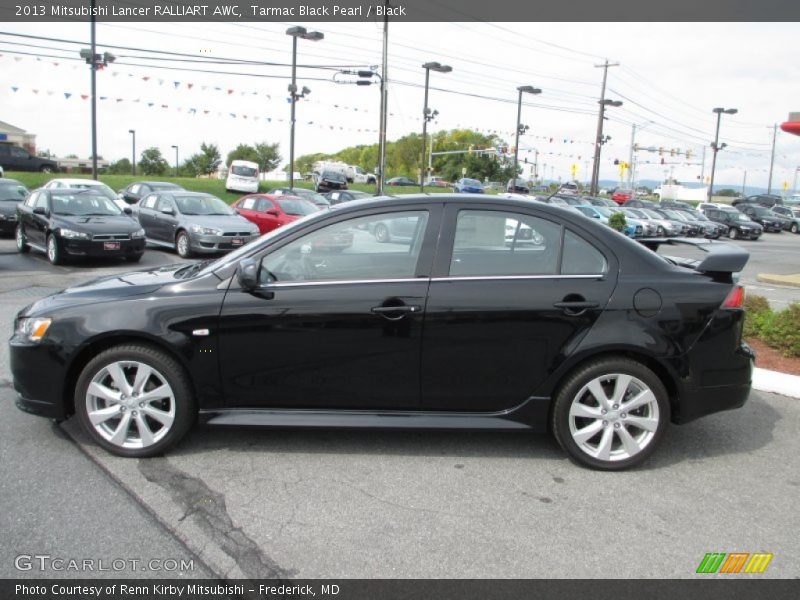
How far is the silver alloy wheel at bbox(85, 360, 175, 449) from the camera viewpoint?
13.0ft

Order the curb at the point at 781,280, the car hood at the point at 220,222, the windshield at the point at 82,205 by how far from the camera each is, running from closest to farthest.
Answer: the windshield at the point at 82,205
the curb at the point at 781,280
the car hood at the point at 220,222

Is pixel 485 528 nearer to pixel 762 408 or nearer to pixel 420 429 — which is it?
pixel 420 429

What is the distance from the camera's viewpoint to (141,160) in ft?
348

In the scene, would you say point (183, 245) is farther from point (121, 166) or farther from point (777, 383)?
point (121, 166)

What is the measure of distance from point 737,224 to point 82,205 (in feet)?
107

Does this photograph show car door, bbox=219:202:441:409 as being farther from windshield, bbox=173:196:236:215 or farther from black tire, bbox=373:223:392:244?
windshield, bbox=173:196:236:215

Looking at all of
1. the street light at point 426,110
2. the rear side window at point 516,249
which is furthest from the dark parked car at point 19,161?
the rear side window at point 516,249

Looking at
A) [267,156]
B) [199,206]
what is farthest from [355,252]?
[267,156]

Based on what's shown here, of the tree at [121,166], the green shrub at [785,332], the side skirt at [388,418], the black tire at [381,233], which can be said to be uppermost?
the tree at [121,166]

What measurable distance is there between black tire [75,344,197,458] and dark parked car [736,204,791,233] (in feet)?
148

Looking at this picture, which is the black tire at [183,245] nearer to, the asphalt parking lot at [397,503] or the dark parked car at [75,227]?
the dark parked car at [75,227]

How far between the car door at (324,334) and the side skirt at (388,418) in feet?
0.16

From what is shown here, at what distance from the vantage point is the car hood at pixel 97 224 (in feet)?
41.8

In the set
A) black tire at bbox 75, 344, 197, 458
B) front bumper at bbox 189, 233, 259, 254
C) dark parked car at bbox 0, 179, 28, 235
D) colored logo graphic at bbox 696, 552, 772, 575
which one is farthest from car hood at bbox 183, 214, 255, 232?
colored logo graphic at bbox 696, 552, 772, 575
